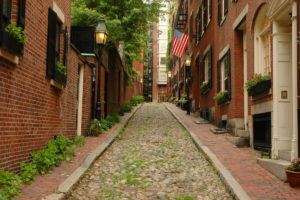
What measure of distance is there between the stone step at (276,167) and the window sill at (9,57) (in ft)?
16.7

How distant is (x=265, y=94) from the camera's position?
7891 mm

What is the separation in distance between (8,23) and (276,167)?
546 cm

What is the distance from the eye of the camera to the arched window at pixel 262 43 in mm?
8547

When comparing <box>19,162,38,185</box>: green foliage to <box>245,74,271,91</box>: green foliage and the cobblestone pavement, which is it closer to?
the cobblestone pavement

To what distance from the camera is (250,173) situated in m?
6.40

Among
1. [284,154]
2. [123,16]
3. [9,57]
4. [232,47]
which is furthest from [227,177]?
[123,16]

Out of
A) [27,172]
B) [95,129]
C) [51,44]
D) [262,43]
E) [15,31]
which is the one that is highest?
[262,43]

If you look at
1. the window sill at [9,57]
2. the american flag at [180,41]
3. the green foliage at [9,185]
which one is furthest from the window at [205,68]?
the green foliage at [9,185]

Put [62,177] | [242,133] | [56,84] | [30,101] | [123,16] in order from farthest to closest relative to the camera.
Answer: [123,16] → [242,133] → [56,84] → [30,101] → [62,177]

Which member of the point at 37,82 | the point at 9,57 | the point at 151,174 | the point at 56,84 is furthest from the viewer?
the point at 56,84

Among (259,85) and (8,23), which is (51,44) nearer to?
(8,23)

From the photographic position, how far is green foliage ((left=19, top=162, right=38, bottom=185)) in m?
5.24

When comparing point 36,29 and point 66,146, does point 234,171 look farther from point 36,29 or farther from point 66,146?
point 36,29

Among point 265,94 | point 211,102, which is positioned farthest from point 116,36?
→ point 265,94
